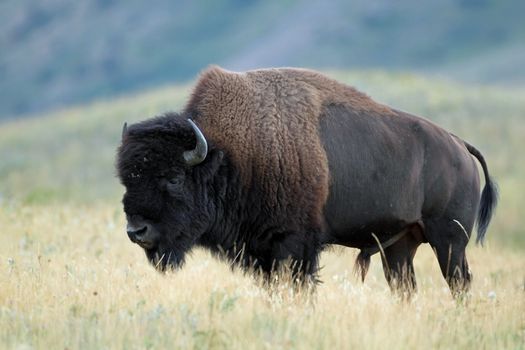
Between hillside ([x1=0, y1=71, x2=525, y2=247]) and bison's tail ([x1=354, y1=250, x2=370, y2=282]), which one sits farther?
hillside ([x1=0, y1=71, x2=525, y2=247])

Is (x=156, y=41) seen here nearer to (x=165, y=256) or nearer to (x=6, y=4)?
(x=6, y=4)

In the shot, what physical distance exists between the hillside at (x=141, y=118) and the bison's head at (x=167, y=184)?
12.9 m

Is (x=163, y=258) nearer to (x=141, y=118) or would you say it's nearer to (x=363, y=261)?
(x=363, y=261)

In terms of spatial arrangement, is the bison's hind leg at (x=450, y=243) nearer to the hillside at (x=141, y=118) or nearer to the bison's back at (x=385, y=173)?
the bison's back at (x=385, y=173)

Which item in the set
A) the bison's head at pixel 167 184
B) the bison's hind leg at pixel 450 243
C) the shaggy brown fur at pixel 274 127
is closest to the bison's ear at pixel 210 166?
the bison's head at pixel 167 184

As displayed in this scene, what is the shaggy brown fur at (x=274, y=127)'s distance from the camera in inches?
308

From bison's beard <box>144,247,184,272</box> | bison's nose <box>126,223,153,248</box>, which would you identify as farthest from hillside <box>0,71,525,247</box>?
bison's nose <box>126,223,153,248</box>

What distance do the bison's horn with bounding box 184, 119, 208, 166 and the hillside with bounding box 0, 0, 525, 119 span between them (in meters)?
88.5

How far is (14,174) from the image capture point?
27172 mm

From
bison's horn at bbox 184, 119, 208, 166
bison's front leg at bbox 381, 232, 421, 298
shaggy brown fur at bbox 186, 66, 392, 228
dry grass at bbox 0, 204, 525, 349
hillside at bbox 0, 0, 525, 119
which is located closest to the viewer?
dry grass at bbox 0, 204, 525, 349

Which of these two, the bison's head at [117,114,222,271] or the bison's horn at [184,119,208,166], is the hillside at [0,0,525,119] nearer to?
the bison's head at [117,114,222,271]

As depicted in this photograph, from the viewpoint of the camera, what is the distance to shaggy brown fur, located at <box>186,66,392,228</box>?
25.7 feet

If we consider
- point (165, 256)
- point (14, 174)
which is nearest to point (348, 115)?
point (165, 256)

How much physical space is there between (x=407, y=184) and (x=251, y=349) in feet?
10.7
